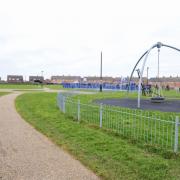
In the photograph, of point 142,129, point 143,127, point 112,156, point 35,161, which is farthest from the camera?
point 143,127

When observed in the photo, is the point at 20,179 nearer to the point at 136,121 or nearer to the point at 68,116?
the point at 136,121

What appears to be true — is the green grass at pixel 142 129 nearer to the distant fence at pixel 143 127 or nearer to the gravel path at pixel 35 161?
the distant fence at pixel 143 127

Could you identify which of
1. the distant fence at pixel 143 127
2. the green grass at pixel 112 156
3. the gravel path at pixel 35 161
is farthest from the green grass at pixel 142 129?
the gravel path at pixel 35 161

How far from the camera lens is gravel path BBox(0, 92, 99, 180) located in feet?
17.9

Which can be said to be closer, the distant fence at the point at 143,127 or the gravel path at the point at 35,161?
the gravel path at the point at 35,161

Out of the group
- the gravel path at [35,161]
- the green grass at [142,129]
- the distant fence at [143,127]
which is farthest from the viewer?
the green grass at [142,129]

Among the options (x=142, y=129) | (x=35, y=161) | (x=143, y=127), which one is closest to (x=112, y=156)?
(x=35, y=161)

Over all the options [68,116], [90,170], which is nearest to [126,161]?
[90,170]

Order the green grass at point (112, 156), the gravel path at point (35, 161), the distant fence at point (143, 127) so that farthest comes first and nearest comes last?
the distant fence at point (143, 127)
the green grass at point (112, 156)
the gravel path at point (35, 161)

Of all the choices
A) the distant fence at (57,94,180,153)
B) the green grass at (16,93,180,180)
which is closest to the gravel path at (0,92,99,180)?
the green grass at (16,93,180,180)

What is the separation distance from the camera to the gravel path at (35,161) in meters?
5.47

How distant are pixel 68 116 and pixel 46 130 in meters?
3.73

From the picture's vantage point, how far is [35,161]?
6418 mm

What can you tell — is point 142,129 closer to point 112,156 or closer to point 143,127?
point 143,127
